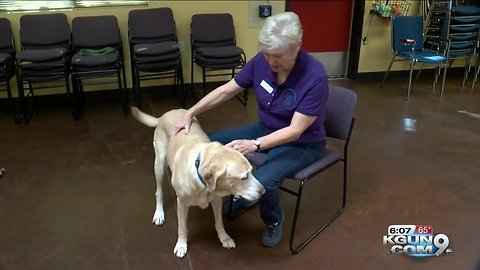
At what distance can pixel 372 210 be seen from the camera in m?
2.40

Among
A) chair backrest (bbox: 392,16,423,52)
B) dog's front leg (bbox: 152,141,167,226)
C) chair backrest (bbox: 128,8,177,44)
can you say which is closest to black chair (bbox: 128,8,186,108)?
chair backrest (bbox: 128,8,177,44)

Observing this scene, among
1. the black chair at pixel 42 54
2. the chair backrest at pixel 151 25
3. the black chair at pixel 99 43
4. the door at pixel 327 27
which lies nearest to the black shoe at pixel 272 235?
the black chair at pixel 99 43

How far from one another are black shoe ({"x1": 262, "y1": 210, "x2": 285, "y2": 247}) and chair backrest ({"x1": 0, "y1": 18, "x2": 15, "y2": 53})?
126 inches

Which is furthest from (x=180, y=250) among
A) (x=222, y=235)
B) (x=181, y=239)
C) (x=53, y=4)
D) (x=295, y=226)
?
(x=53, y=4)

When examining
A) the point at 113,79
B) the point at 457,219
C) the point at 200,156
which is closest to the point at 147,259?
the point at 200,156

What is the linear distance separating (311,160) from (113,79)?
3.08 meters

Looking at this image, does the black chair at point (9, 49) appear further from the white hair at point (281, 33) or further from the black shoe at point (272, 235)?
the white hair at point (281, 33)

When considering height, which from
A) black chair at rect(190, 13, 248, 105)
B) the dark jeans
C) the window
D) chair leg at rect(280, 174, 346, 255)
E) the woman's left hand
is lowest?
chair leg at rect(280, 174, 346, 255)

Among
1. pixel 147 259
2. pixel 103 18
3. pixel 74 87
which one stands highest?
pixel 103 18

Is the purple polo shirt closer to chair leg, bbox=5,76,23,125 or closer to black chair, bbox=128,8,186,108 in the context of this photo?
black chair, bbox=128,8,186,108

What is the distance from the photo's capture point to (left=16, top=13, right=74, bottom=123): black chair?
362cm

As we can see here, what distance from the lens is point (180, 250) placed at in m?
2.02

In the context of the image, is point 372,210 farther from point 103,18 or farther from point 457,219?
point 103,18

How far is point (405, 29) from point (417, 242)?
3344 millimetres
